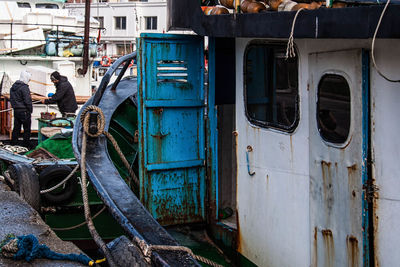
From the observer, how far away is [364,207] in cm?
332

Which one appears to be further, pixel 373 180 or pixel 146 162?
pixel 146 162

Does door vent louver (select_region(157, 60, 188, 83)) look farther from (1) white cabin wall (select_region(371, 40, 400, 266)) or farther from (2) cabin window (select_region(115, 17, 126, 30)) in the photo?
(2) cabin window (select_region(115, 17, 126, 30))

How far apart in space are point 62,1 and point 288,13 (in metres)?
20.8

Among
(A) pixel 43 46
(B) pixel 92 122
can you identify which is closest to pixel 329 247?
(B) pixel 92 122

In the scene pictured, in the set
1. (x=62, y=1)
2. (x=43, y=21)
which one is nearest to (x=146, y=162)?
(x=43, y=21)

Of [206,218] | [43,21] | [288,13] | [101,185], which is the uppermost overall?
[43,21]

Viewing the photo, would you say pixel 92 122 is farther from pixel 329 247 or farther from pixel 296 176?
pixel 329 247

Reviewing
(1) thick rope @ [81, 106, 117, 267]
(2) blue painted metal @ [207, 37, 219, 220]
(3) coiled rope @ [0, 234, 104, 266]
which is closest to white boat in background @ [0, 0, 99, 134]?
(1) thick rope @ [81, 106, 117, 267]

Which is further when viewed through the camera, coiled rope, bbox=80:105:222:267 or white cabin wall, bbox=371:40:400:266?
coiled rope, bbox=80:105:222:267

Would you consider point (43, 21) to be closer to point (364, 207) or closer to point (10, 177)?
point (10, 177)

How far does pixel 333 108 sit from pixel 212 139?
1.91 meters

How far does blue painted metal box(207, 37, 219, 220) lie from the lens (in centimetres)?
520

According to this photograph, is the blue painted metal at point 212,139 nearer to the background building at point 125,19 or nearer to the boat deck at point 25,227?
the boat deck at point 25,227

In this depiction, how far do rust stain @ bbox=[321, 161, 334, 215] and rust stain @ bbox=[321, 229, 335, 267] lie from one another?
15 cm
